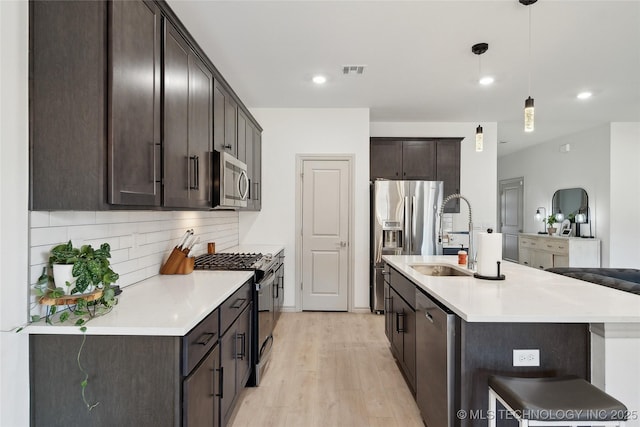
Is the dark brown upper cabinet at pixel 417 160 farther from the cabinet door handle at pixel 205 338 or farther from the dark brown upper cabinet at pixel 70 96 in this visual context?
the dark brown upper cabinet at pixel 70 96

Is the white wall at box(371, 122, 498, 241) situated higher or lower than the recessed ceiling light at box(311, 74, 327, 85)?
lower

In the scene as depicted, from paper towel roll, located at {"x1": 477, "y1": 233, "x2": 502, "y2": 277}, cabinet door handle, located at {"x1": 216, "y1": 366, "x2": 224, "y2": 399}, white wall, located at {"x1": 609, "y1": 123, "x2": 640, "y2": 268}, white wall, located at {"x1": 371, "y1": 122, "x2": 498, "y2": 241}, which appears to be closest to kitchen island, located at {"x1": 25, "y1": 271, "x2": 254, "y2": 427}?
cabinet door handle, located at {"x1": 216, "y1": 366, "x2": 224, "y2": 399}

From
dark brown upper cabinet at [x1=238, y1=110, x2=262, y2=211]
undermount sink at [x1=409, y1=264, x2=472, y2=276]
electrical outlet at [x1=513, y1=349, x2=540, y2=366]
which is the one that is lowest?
electrical outlet at [x1=513, y1=349, x2=540, y2=366]

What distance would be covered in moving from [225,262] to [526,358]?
2109mm

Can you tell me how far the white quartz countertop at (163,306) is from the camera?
1294 millimetres

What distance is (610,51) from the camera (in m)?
3.00

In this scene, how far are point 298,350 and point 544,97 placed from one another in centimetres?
411

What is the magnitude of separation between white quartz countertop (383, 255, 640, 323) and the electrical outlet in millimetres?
195

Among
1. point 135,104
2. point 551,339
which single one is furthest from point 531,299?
point 135,104

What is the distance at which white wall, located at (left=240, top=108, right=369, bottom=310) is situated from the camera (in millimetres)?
4559

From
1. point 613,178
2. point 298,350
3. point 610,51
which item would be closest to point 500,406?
point 298,350

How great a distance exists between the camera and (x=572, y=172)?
6.12 metres

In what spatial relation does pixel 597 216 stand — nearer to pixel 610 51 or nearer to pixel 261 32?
pixel 610 51

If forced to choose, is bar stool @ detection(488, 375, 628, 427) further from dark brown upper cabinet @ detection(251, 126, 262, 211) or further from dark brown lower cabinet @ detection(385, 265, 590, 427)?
dark brown upper cabinet @ detection(251, 126, 262, 211)
